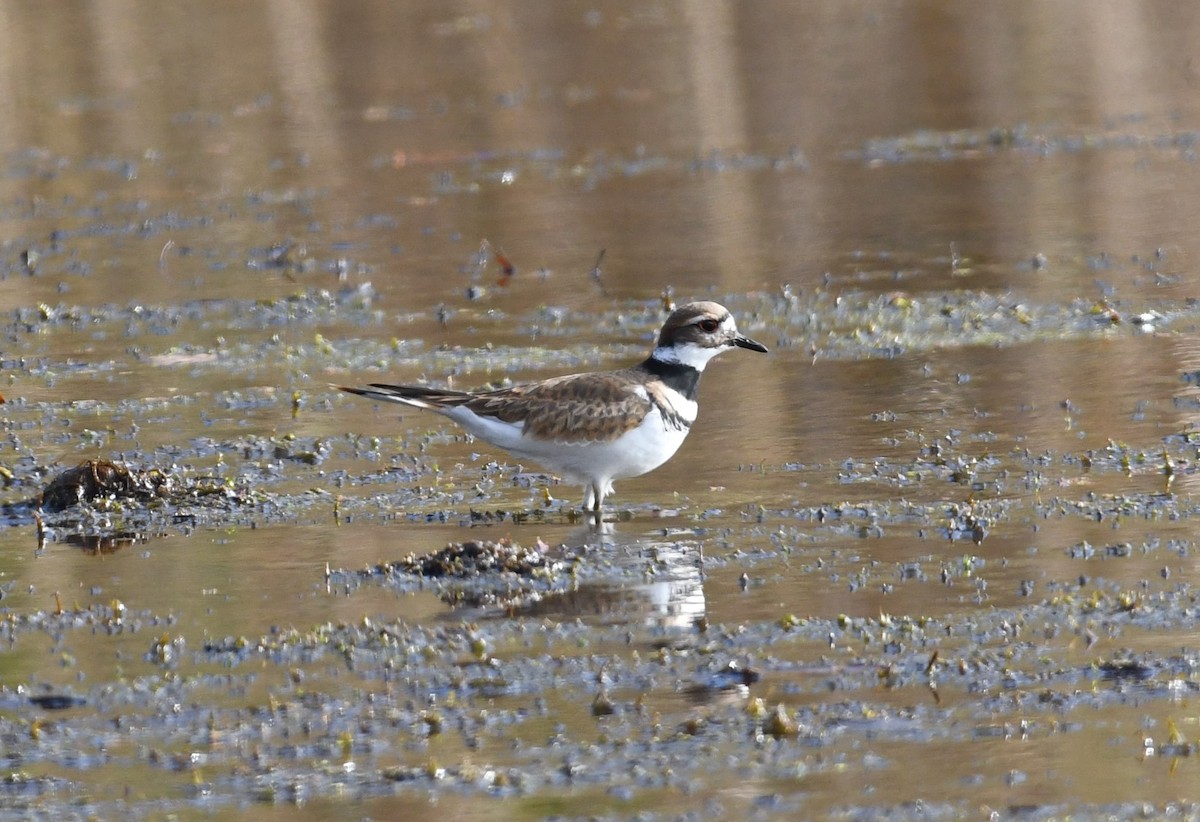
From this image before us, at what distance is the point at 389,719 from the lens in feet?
20.6

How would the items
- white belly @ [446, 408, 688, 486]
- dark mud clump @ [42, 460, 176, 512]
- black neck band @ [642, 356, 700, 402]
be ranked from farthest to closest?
black neck band @ [642, 356, 700, 402], dark mud clump @ [42, 460, 176, 512], white belly @ [446, 408, 688, 486]

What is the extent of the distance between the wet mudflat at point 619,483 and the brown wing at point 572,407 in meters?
0.41

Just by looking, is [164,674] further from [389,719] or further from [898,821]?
[898,821]

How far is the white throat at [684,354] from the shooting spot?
9570 mm

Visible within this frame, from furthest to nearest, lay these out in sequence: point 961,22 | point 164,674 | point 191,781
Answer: point 961,22
point 164,674
point 191,781

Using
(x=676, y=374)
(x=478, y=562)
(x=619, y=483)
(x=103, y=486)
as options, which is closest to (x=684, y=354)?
(x=676, y=374)

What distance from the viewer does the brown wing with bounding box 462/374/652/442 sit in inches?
352

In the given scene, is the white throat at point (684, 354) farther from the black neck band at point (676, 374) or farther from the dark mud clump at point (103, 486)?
the dark mud clump at point (103, 486)

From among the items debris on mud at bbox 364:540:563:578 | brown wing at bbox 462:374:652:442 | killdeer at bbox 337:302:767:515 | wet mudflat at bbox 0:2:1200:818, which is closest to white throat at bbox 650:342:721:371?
killdeer at bbox 337:302:767:515

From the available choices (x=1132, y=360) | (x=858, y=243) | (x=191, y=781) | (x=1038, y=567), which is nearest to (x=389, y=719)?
(x=191, y=781)

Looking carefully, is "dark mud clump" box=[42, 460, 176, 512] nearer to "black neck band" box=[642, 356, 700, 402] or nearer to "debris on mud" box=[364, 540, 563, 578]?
"debris on mud" box=[364, 540, 563, 578]

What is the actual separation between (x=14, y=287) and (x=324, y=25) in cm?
1457

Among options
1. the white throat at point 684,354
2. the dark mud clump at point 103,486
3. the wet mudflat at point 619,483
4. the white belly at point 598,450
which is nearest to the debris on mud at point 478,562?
the wet mudflat at point 619,483

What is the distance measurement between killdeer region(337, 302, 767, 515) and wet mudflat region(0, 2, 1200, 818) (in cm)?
28
